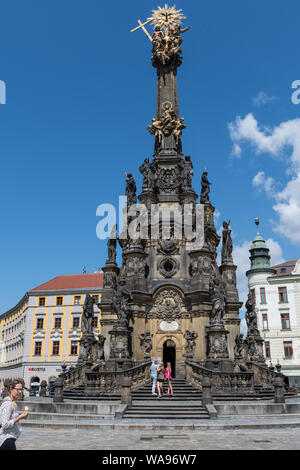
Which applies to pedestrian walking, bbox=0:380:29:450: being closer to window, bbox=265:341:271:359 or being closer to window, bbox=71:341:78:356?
window, bbox=265:341:271:359

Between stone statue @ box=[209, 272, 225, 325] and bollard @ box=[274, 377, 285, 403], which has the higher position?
stone statue @ box=[209, 272, 225, 325]

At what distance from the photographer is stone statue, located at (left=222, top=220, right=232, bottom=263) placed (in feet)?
110

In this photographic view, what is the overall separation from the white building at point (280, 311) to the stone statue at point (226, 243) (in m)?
18.4

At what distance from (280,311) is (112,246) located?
81.9 feet

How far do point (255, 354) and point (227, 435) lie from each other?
18499 millimetres

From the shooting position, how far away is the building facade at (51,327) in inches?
2089

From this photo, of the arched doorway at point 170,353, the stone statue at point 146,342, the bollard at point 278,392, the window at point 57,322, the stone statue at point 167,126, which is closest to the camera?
the bollard at point 278,392

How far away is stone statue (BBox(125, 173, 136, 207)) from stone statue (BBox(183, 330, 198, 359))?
10.7 meters

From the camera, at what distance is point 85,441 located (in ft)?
38.0

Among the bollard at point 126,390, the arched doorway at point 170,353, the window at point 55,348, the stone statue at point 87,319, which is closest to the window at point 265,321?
the arched doorway at point 170,353

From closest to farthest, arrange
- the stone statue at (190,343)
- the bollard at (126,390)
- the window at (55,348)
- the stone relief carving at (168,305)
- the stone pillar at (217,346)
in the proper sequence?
the bollard at (126,390)
the stone pillar at (217,346)
the stone statue at (190,343)
the stone relief carving at (168,305)
the window at (55,348)

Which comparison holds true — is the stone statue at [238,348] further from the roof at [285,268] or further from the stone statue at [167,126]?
the roof at [285,268]

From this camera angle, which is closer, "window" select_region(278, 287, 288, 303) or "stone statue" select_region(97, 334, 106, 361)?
"stone statue" select_region(97, 334, 106, 361)

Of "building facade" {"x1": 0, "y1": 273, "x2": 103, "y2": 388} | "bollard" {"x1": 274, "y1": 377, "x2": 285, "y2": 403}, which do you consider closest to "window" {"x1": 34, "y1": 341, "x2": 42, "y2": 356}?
"building facade" {"x1": 0, "y1": 273, "x2": 103, "y2": 388}
